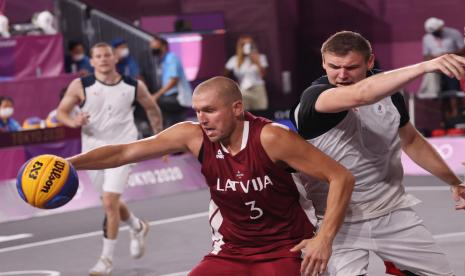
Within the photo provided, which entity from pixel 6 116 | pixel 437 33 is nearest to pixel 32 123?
pixel 6 116

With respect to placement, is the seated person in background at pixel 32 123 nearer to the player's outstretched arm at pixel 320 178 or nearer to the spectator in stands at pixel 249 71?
the spectator in stands at pixel 249 71

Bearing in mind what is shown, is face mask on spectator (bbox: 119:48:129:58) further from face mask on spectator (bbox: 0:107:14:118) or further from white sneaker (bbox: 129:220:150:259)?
white sneaker (bbox: 129:220:150:259)

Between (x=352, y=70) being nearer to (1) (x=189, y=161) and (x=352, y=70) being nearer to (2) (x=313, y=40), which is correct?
(1) (x=189, y=161)

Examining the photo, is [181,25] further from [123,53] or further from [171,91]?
[171,91]

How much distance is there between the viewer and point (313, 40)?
26250 millimetres

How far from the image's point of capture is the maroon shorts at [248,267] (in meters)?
6.56

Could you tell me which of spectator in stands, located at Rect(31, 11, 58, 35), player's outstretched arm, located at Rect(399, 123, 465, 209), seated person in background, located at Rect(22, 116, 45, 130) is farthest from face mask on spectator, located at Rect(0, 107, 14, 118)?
player's outstretched arm, located at Rect(399, 123, 465, 209)

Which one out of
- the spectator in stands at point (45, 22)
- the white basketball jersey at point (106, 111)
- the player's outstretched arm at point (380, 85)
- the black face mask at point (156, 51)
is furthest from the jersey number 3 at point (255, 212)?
the spectator in stands at point (45, 22)

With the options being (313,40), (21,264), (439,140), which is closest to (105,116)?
(21,264)

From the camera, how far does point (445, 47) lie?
68.0ft

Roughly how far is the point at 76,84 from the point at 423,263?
6.23m

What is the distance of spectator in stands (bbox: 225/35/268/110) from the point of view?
21766 millimetres

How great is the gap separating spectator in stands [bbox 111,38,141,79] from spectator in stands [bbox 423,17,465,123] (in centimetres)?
594

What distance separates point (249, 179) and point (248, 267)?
2.03 feet
